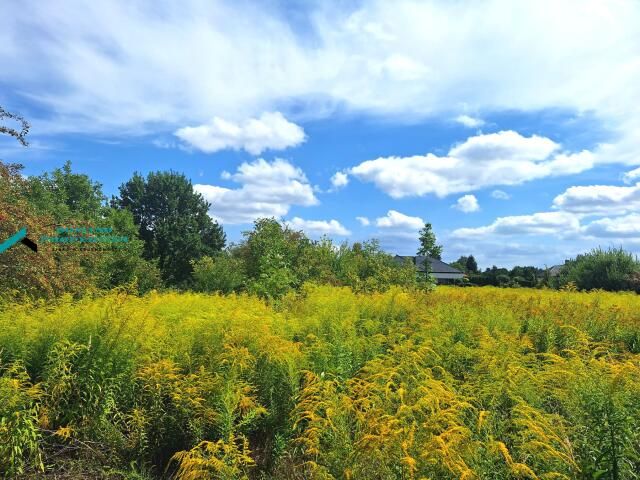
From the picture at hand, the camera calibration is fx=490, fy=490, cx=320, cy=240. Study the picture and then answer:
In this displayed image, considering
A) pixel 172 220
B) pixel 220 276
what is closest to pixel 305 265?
pixel 220 276

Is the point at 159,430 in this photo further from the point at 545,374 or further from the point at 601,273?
the point at 601,273

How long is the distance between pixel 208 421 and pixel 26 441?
4.16 ft

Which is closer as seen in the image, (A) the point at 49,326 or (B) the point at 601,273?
(A) the point at 49,326

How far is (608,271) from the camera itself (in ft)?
68.0

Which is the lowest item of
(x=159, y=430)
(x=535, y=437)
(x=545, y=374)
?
(x=159, y=430)

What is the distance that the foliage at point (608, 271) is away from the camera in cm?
2009

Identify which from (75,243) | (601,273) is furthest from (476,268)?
(75,243)

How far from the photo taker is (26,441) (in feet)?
11.5

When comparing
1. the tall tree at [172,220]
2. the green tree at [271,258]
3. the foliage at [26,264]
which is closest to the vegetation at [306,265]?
the green tree at [271,258]

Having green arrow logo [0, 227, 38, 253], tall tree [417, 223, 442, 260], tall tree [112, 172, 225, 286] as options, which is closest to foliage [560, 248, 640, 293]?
tall tree [417, 223, 442, 260]

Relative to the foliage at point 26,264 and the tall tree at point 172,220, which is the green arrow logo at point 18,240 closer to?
the foliage at point 26,264

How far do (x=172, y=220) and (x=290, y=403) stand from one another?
124 ft

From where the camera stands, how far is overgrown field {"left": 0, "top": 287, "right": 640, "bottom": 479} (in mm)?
2629

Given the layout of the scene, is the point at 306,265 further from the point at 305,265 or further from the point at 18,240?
the point at 18,240
